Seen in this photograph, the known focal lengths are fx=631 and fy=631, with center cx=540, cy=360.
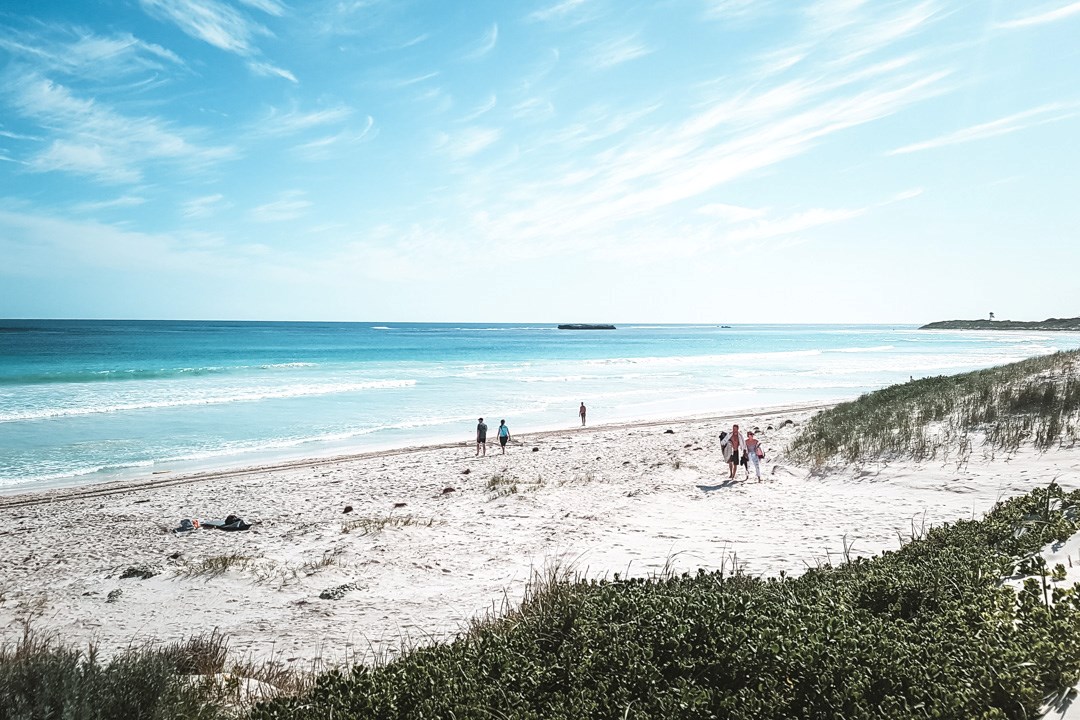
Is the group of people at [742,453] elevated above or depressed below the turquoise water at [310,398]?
above

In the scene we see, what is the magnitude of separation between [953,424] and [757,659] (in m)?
14.7

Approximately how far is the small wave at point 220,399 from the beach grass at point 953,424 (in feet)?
89.8

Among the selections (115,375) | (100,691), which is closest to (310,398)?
(115,375)

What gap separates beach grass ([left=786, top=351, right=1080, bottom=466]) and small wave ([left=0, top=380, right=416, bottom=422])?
27.4 meters

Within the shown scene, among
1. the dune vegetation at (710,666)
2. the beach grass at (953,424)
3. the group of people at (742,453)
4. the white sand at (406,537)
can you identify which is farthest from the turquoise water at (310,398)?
the dune vegetation at (710,666)

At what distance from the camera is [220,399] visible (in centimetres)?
3306

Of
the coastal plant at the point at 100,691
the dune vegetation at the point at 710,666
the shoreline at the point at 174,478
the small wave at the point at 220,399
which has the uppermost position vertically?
the dune vegetation at the point at 710,666

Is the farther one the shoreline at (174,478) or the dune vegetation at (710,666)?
the shoreline at (174,478)

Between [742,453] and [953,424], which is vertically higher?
[953,424]

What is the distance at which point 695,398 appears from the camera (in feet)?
116

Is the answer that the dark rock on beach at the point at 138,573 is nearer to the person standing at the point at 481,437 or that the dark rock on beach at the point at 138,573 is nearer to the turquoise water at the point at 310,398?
the turquoise water at the point at 310,398

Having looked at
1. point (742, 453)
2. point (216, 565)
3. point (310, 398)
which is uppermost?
point (742, 453)

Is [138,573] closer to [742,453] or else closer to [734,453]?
[734,453]

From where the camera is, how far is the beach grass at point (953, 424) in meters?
13.2
